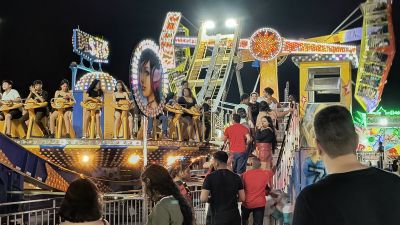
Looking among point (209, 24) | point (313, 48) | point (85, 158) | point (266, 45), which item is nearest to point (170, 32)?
point (209, 24)

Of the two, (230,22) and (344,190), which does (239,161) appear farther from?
(230,22)

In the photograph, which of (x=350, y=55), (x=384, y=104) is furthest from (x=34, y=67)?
(x=384, y=104)

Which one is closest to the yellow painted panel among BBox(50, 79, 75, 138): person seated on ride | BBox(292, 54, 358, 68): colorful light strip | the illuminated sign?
BBox(292, 54, 358, 68): colorful light strip

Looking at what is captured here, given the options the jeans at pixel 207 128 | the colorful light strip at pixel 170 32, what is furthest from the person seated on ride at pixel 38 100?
the colorful light strip at pixel 170 32

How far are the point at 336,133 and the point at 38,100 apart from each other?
1275cm

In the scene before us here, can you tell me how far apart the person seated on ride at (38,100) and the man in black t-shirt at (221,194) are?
8.65 meters

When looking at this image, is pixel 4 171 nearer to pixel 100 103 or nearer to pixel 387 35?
pixel 100 103

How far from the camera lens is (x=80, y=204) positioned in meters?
3.53


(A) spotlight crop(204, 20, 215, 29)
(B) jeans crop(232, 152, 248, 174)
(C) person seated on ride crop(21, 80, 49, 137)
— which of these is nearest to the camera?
(B) jeans crop(232, 152, 248, 174)

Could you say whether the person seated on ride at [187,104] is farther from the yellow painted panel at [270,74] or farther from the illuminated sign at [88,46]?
the illuminated sign at [88,46]

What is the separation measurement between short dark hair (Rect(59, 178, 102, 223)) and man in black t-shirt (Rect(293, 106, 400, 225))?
169 cm

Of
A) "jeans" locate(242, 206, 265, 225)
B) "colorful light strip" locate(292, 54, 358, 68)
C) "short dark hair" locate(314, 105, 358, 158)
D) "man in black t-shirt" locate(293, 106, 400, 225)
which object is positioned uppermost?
"colorful light strip" locate(292, 54, 358, 68)

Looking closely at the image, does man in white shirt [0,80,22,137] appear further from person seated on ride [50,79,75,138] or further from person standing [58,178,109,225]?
person standing [58,178,109,225]

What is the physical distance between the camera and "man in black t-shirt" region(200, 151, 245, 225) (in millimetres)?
6703
